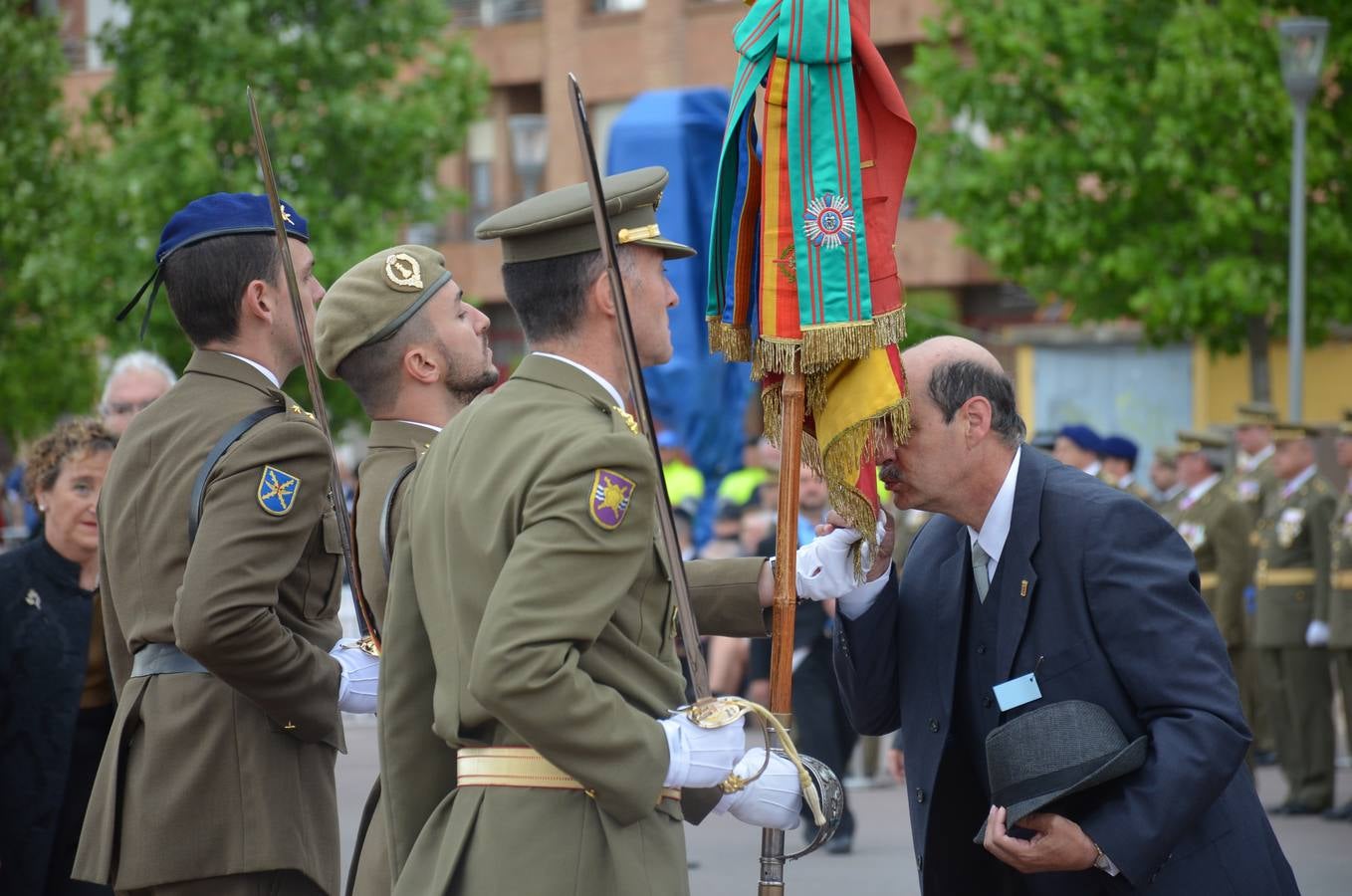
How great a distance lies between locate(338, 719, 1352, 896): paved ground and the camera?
9125 millimetres

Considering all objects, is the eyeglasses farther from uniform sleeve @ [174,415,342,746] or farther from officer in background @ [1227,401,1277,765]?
officer in background @ [1227,401,1277,765]

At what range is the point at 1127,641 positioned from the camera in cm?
364

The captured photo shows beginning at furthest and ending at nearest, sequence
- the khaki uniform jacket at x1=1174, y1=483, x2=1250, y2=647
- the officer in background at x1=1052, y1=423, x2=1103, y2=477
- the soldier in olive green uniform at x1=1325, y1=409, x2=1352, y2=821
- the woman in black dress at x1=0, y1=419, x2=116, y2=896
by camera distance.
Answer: the officer in background at x1=1052, y1=423, x2=1103, y2=477 < the khaki uniform jacket at x1=1174, y1=483, x2=1250, y2=647 < the soldier in olive green uniform at x1=1325, y1=409, x2=1352, y2=821 < the woman in black dress at x1=0, y1=419, x2=116, y2=896

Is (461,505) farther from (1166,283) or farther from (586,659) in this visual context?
(1166,283)

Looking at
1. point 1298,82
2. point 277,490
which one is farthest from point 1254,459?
point 277,490

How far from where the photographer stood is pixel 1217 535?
13.0 meters

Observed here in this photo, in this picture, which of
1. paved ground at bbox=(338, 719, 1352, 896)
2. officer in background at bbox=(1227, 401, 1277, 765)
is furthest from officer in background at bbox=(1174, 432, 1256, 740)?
paved ground at bbox=(338, 719, 1352, 896)

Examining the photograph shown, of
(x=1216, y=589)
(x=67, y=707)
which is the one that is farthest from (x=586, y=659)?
(x=1216, y=589)

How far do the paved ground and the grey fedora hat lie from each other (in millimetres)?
5591

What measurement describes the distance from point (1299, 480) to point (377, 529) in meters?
9.80

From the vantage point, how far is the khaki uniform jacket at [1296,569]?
12.4 meters

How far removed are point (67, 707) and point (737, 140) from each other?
270 centimetres

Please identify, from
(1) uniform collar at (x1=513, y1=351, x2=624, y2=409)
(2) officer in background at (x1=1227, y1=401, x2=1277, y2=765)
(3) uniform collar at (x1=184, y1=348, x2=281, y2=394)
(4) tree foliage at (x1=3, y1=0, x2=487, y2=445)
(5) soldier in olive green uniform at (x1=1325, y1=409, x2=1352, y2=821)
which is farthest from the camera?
(4) tree foliage at (x1=3, y1=0, x2=487, y2=445)

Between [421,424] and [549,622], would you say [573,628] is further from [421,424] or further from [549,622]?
[421,424]
